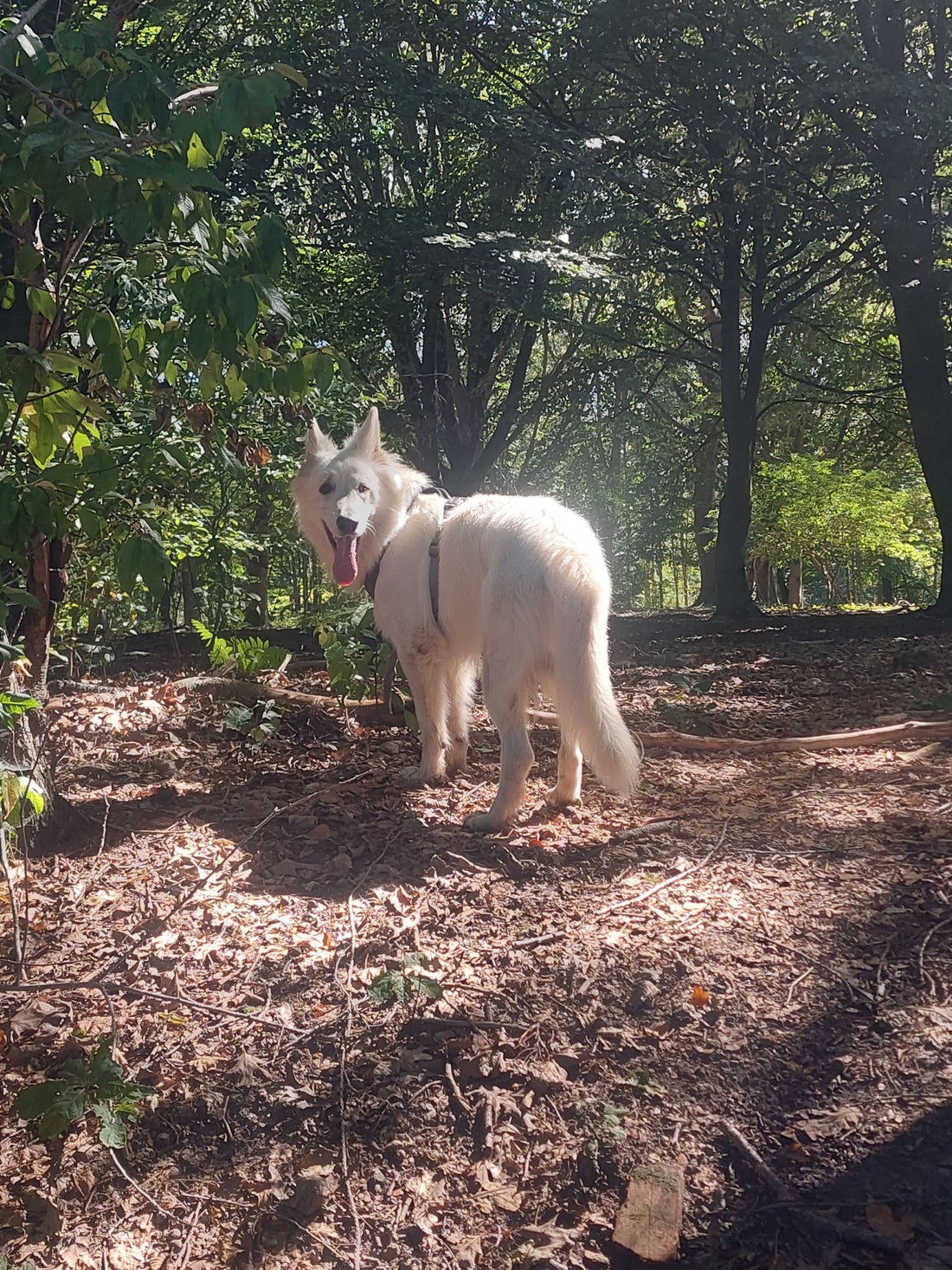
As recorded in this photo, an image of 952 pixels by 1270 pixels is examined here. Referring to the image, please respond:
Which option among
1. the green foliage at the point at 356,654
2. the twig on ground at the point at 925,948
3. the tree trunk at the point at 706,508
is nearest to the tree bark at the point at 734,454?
the tree trunk at the point at 706,508

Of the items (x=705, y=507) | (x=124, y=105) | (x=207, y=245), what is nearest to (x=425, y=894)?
(x=207, y=245)

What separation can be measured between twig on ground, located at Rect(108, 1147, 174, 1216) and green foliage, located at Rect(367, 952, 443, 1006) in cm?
82

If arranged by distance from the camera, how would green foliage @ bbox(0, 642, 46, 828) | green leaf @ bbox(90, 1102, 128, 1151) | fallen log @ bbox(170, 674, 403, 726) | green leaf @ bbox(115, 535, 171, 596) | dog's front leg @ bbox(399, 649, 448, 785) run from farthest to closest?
fallen log @ bbox(170, 674, 403, 726) → dog's front leg @ bbox(399, 649, 448, 785) → green leaf @ bbox(115, 535, 171, 596) → green foliage @ bbox(0, 642, 46, 828) → green leaf @ bbox(90, 1102, 128, 1151)

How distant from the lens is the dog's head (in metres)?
4.89

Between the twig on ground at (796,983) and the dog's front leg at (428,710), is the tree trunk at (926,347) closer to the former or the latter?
the dog's front leg at (428,710)

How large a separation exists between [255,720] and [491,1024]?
12.2 feet

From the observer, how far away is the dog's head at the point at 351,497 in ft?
16.1

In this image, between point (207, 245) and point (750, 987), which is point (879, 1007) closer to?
point (750, 987)

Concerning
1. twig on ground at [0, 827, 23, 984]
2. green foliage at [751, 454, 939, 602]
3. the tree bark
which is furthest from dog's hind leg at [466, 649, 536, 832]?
green foliage at [751, 454, 939, 602]

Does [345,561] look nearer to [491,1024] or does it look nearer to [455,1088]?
[491,1024]

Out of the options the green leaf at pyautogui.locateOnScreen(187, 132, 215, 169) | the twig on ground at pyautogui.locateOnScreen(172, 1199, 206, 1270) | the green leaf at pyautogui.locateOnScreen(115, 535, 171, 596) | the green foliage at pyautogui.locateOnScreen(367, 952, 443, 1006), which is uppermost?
the green leaf at pyautogui.locateOnScreen(187, 132, 215, 169)

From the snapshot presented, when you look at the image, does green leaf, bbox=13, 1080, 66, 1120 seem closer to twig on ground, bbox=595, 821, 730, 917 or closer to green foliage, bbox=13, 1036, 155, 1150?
green foliage, bbox=13, 1036, 155, 1150

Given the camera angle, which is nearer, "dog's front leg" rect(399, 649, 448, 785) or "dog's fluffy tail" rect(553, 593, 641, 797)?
"dog's fluffy tail" rect(553, 593, 641, 797)

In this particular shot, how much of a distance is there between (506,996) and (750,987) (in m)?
0.79
